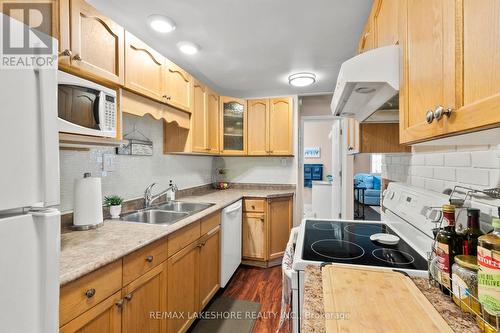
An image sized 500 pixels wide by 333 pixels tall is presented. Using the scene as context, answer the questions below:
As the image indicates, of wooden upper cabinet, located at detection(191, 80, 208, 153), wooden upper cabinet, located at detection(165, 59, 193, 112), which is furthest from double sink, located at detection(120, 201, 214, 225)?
wooden upper cabinet, located at detection(165, 59, 193, 112)

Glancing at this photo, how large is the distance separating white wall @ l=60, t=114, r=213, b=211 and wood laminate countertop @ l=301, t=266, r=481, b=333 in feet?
4.86

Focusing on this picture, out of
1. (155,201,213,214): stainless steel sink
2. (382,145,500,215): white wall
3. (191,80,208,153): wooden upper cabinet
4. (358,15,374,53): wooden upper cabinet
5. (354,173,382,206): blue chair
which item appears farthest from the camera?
(354,173,382,206): blue chair

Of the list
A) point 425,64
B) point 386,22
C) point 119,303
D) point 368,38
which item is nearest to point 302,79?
point 368,38

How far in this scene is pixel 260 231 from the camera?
9.53 ft

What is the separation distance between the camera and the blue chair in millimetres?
6348

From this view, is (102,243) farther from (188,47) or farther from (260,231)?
(260,231)

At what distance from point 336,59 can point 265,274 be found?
243cm

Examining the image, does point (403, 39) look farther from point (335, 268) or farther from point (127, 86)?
point (127, 86)

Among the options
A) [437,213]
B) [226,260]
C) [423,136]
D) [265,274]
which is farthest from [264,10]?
[265,274]

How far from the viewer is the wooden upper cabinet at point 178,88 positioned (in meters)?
1.98

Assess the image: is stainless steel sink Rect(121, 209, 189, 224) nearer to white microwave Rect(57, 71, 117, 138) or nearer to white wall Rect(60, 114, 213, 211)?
white wall Rect(60, 114, 213, 211)

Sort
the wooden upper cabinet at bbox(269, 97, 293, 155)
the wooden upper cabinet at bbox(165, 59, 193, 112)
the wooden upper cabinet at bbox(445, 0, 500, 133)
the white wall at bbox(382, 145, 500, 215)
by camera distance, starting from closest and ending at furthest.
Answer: the wooden upper cabinet at bbox(445, 0, 500, 133), the white wall at bbox(382, 145, 500, 215), the wooden upper cabinet at bbox(165, 59, 193, 112), the wooden upper cabinet at bbox(269, 97, 293, 155)

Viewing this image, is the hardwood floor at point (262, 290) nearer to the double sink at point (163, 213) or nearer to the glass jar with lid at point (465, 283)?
the double sink at point (163, 213)

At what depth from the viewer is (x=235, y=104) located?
327cm
